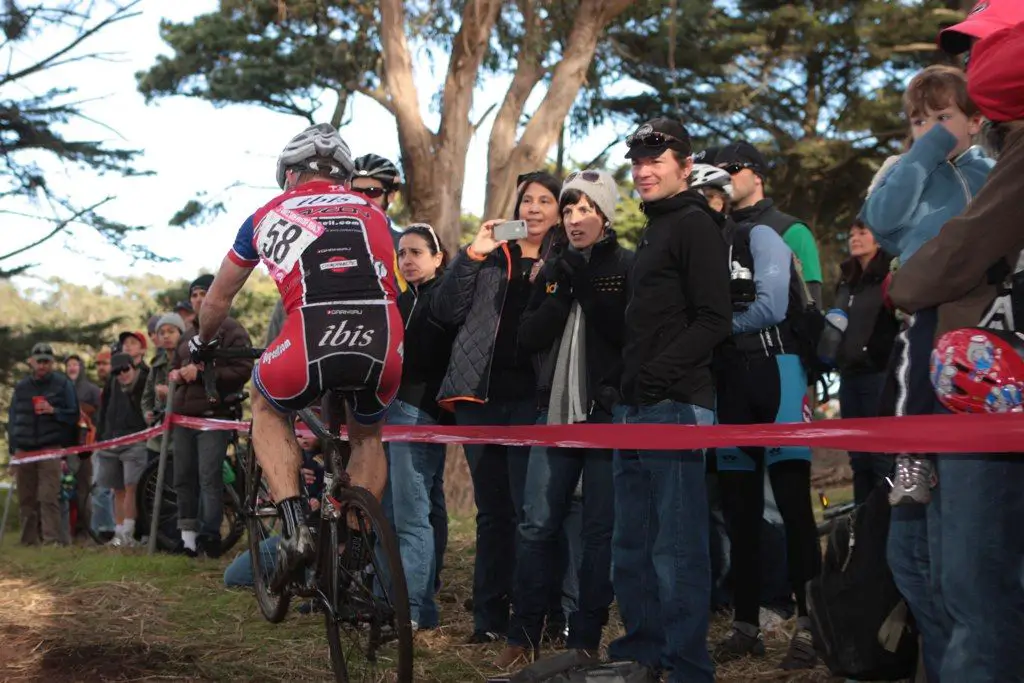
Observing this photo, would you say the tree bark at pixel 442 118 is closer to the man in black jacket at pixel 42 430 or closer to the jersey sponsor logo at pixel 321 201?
the man in black jacket at pixel 42 430

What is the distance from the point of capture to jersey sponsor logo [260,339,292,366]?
4.85 metres

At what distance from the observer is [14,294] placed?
227ft

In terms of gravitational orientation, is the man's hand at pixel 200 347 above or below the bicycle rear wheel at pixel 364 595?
above

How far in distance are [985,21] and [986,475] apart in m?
1.26

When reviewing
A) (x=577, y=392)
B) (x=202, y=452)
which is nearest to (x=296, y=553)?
(x=577, y=392)

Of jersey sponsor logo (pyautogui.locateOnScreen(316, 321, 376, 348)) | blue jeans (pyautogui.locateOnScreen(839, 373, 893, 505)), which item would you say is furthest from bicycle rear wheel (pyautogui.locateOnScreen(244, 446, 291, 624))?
blue jeans (pyautogui.locateOnScreen(839, 373, 893, 505))

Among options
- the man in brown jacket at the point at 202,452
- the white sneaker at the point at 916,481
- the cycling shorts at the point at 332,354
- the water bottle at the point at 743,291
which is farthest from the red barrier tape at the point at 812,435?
the man in brown jacket at the point at 202,452

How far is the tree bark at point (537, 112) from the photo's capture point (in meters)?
14.0

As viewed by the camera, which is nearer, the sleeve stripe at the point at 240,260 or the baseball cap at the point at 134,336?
the sleeve stripe at the point at 240,260

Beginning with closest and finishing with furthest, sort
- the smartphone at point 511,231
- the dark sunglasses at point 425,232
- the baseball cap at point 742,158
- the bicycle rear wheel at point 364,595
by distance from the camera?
1. the bicycle rear wheel at point 364,595
2. the smartphone at point 511,231
3. the baseball cap at point 742,158
4. the dark sunglasses at point 425,232

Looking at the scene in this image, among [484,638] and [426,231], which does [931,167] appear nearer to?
[484,638]

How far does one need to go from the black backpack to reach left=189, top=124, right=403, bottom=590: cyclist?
80.0 inches

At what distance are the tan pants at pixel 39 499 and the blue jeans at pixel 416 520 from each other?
9.07m

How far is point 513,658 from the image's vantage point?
5.39m
